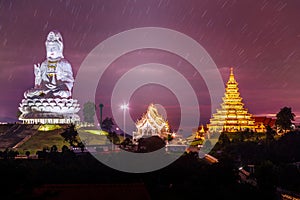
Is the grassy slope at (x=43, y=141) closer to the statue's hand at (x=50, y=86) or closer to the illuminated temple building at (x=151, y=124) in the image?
the statue's hand at (x=50, y=86)

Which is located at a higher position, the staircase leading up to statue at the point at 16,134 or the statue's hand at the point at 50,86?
the statue's hand at the point at 50,86

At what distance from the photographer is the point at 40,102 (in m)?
73.2

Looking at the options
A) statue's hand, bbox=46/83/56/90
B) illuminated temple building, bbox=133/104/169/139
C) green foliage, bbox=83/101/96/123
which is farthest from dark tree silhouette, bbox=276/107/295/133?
statue's hand, bbox=46/83/56/90

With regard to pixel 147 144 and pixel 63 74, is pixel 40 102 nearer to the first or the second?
pixel 63 74

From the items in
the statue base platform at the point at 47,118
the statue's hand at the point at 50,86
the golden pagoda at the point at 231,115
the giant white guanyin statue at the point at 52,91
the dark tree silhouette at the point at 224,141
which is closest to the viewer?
the dark tree silhouette at the point at 224,141

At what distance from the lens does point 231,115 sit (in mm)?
76250

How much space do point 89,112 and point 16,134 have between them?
1159cm

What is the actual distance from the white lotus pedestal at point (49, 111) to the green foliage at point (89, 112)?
62.4 inches

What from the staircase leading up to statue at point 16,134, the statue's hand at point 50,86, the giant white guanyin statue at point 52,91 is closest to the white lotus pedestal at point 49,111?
the giant white guanyin statue at point 52,91

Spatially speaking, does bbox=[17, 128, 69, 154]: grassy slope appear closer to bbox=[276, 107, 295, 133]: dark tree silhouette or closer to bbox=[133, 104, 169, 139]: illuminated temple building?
bbox=[133, 104, 169, 139]: illuminated temple building

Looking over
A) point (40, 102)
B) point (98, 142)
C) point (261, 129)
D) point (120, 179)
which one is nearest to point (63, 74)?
point (40, 102)

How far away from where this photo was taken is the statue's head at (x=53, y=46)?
7400 centimetres

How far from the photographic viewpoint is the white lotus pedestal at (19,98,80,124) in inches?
2849

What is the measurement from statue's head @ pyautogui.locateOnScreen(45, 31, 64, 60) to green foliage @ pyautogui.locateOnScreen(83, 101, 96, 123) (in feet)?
23.1
